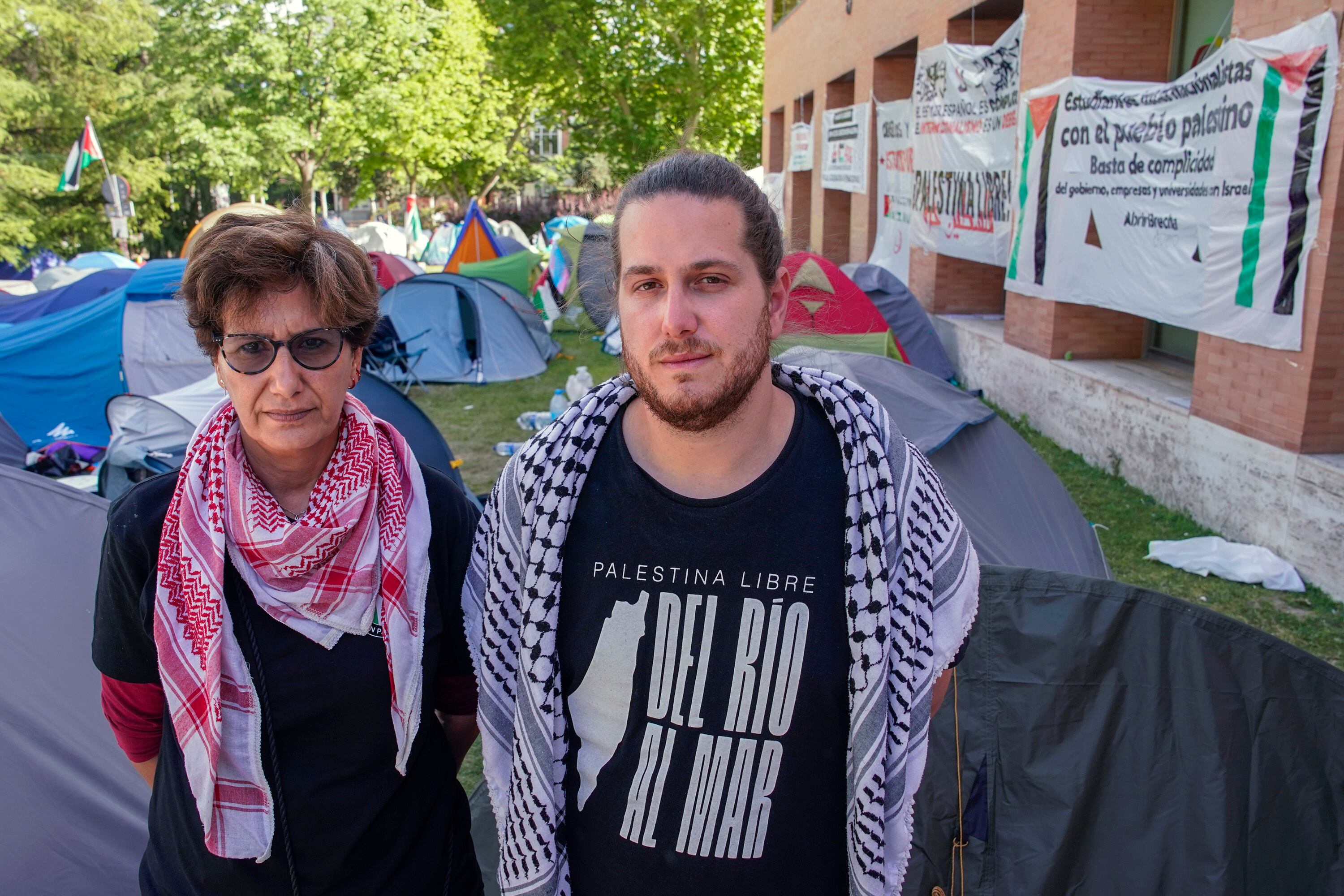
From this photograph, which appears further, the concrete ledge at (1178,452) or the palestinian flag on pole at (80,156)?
the palestinian flag on pole at (80,156)

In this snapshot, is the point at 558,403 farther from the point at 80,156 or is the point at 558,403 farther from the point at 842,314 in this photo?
the point at 80,156

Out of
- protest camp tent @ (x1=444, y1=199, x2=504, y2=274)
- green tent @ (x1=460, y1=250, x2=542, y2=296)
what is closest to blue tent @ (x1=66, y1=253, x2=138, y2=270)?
protest camp tent @ (x1=444, y1=199, x2=504, y2=274)

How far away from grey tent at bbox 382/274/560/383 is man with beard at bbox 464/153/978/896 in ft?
33.5

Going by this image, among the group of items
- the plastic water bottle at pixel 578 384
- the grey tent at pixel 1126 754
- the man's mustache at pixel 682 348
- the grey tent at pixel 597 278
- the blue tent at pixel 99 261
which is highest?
the grey tent at pixel 597 278

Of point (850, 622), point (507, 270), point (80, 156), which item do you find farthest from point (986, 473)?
point (80, 156)

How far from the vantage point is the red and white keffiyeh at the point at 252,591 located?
152 cm

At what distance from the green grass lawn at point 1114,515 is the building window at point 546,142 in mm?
41314

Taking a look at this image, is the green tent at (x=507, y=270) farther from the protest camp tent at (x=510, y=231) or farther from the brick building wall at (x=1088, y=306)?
the protest camp tent at (x=510, y=231)

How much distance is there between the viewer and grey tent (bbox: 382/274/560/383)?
11555mm

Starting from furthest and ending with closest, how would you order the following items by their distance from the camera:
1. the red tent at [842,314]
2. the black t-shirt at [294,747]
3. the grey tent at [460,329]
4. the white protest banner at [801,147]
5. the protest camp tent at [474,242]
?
1. the white protest banner at [801,147]
2. the protest camp tent at [474,242]
3. the grey tent at [460,329]
4. the red tent at [842,314]
5. the black t-shirt at [294,747]

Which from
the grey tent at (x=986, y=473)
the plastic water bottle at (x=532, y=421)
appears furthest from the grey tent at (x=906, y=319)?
the grey tent at (x=986, y=473)

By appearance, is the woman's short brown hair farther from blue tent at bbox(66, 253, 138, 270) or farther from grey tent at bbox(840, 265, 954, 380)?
blue tent at bbox(66, 253, 138, 270)

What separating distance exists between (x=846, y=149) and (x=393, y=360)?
314 inches

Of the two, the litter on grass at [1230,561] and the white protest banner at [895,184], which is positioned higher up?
the white protest banner at [895,184]
